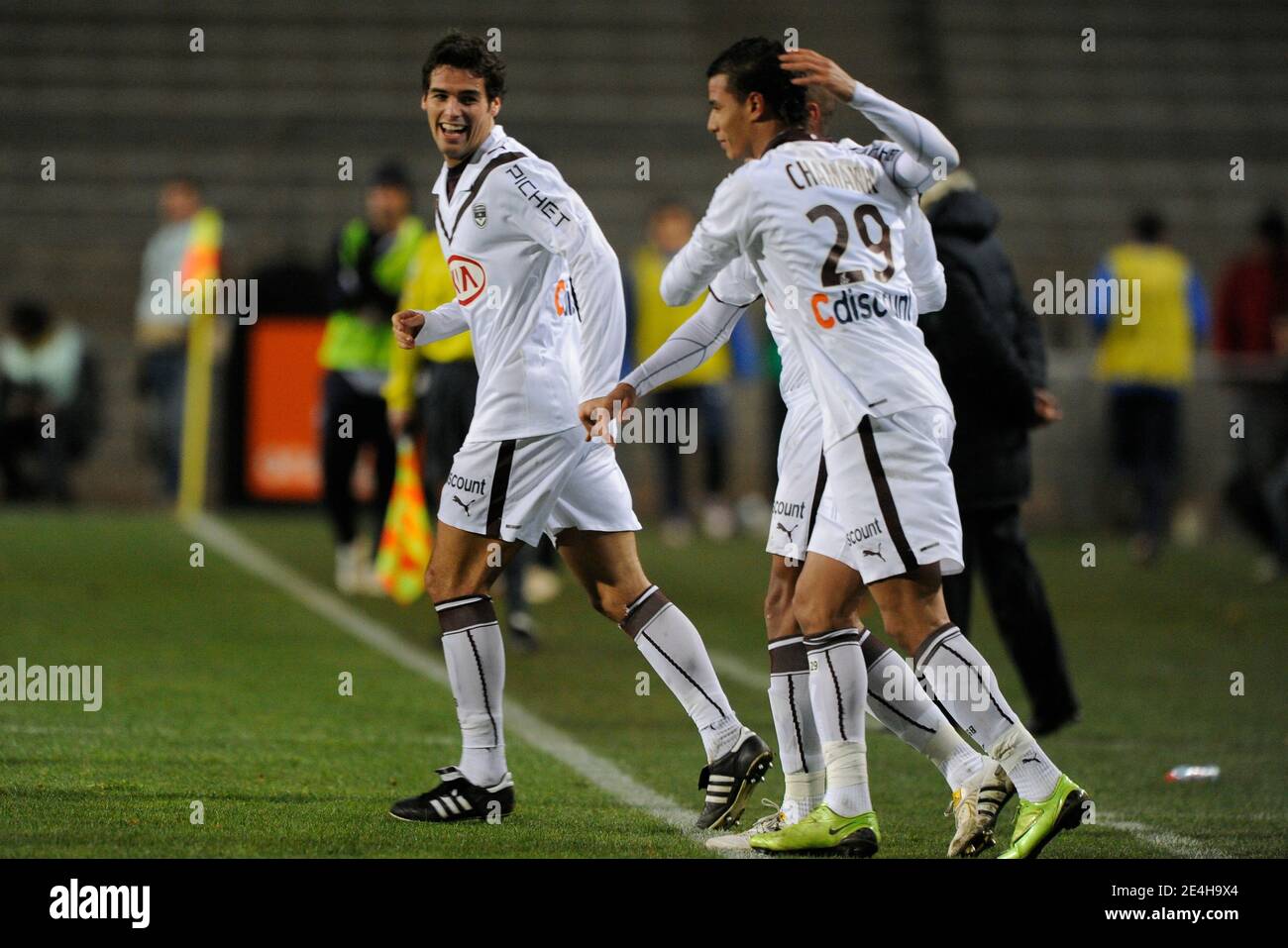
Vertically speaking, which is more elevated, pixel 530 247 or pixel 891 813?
pixel 530 247

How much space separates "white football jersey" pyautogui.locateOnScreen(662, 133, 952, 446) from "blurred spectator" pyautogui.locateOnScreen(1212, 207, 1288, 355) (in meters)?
10.6

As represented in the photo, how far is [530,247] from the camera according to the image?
5.54m

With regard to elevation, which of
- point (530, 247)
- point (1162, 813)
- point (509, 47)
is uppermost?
point (509, 47)

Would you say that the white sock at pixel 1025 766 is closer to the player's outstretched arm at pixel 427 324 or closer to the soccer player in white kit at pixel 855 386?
the soccer player in white kit at pixel 855 386

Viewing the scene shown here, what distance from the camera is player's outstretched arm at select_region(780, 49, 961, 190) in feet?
15.7

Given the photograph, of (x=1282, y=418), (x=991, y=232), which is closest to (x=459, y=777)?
(x=991, y=232)

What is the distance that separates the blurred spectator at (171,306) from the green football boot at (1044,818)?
476 inches

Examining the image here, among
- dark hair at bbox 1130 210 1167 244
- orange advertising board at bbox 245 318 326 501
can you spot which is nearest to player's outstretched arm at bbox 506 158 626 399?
dark hair at bbox 1130 210 1167 244

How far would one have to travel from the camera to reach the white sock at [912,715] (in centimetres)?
511

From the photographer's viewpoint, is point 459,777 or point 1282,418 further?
point 1282,418

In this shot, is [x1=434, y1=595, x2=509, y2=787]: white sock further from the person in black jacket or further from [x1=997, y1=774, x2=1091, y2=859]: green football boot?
the person in black jacket

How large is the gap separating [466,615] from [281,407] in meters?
11.3
